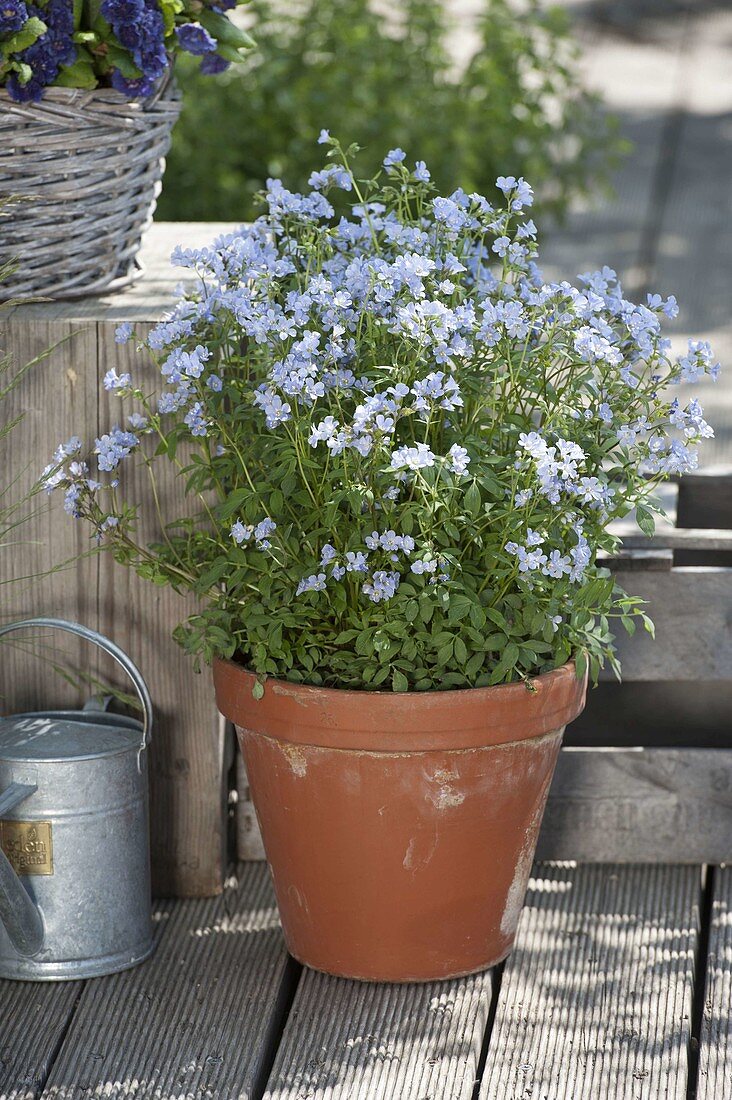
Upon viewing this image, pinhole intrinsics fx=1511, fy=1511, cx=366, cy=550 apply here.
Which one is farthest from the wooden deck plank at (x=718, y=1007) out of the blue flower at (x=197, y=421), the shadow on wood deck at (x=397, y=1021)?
the blue flower at (x=197, y=421)

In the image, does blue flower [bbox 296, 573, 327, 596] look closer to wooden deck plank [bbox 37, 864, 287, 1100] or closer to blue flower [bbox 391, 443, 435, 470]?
blue flower [bbox 391, 443, 435, 470]

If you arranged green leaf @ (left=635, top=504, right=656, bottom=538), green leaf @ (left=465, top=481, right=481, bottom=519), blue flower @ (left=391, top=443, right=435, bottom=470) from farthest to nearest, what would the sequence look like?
green leaf @ (left=635, top=504, right=656, bottom=538)
green leaf @ (left=465, top=481, right=481, bottom=519)
blue flower @ (left=391, top=443, right=435, bottom=470)

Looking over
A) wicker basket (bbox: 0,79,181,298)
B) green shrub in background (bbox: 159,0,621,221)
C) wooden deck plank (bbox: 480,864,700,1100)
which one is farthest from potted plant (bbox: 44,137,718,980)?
green shrub in background (bbox: 159,0,621,221)

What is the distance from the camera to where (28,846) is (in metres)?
2.19

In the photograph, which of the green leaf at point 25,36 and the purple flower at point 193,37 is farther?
the purple flower at point 193,37

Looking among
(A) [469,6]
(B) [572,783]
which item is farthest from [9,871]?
(A) [469,6]

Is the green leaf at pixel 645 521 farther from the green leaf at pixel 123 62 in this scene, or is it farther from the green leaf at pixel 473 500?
the green leaf at pixel 123 62

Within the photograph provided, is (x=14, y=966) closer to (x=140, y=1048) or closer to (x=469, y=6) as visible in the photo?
(x=140, y=1048)

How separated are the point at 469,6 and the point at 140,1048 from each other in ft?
26.1

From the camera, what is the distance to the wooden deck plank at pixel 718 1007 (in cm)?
199

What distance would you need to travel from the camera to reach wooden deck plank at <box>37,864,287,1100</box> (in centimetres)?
201

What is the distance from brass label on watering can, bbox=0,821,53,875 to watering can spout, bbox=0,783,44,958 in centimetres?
3

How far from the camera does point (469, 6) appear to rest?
8.95m

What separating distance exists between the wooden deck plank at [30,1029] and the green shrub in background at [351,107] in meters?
2.92
